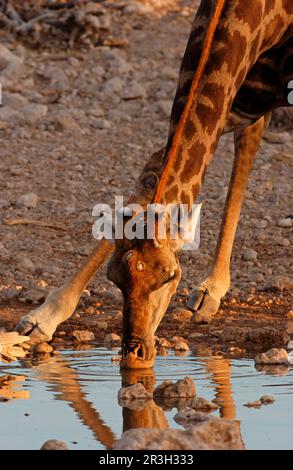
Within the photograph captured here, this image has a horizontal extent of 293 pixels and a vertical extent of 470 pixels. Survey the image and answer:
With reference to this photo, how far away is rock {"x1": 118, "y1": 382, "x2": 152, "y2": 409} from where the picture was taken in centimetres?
555

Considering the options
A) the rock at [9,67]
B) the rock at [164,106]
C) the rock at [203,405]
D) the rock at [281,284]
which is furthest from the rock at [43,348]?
the rock at [9,67]

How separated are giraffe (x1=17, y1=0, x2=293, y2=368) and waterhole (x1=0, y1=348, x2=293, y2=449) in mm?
278

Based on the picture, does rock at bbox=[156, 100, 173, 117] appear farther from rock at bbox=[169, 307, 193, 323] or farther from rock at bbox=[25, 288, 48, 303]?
rock at bbox=[169, 307, 193, 323]

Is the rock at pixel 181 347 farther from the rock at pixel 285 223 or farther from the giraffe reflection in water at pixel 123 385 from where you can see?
the rock at pixel 285 223

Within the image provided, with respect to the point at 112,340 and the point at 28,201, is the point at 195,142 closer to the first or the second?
the point at 112,340

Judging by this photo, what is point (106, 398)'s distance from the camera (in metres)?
5.65

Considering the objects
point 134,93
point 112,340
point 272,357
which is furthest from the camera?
point 134,93

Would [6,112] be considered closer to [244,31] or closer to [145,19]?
[145,19]

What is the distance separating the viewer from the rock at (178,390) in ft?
18.3

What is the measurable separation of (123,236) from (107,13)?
7856 millimetres

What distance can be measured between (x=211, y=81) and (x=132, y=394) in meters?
1.57

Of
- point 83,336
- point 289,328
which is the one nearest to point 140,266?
point 83,336

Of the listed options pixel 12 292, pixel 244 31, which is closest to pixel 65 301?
pixel 12 292

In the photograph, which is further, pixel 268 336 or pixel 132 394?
pixel 268 336
